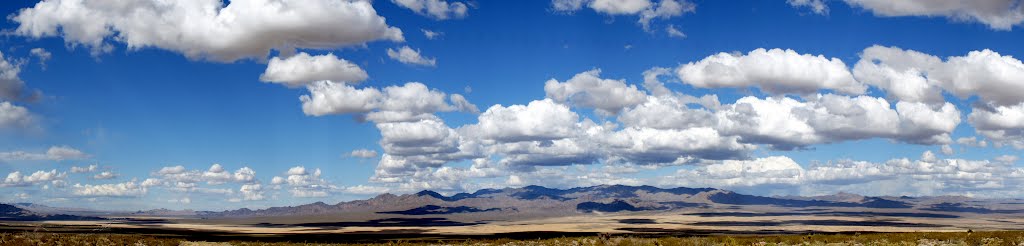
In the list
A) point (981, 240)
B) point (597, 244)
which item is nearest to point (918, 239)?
point (981, 240)

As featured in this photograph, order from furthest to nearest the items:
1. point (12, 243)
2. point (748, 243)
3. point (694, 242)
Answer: point (12, 243) < point (748, 243) < point (694, 242)

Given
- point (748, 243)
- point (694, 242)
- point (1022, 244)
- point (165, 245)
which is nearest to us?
point (1022, 244)

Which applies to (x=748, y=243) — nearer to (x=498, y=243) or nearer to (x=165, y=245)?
(x=498, y=243)

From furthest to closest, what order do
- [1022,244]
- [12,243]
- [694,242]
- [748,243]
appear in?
[12,243], [748,243], [694,242], [1022,244]

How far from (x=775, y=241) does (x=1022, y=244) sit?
604 inches

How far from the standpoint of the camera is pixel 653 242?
53438 mm

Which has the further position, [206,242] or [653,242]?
[206,242]

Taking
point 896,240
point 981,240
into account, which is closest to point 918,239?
point 896,240

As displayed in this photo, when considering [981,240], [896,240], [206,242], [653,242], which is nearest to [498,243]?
[653,242]

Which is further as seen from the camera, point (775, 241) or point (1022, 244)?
point (775, 241)

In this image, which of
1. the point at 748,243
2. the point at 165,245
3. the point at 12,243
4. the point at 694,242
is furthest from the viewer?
the point at 165,245

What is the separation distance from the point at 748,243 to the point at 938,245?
12747 mm

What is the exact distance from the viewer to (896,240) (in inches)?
2136

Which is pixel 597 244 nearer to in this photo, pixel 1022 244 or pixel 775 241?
pixel 775 241
